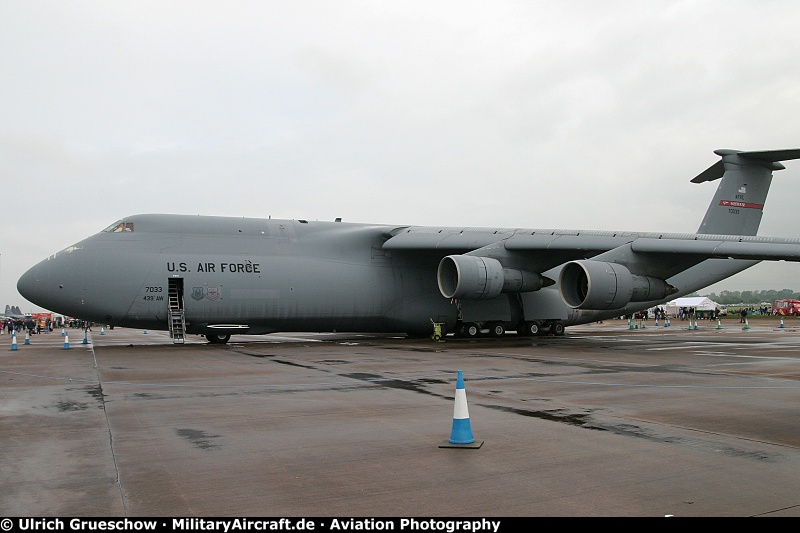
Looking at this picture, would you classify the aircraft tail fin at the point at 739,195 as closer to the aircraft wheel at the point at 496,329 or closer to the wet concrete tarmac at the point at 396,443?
the aircraft wheel at the point at 496,329

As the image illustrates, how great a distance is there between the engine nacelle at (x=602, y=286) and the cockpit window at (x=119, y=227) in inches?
464

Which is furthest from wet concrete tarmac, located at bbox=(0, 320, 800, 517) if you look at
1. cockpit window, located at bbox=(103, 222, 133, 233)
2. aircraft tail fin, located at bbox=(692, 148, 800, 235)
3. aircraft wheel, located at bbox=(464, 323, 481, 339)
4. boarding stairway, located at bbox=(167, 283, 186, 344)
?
aircraft tail fin, located at bbox=(692, 148, 800, 235)

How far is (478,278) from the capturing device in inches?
757

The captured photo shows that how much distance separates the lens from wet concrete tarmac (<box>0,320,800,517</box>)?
4258mm

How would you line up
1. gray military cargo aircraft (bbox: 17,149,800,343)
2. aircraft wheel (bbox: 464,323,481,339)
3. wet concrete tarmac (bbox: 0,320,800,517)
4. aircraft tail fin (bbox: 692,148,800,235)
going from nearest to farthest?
1. wet concrete tarmac (bbox: 0,320,800,517)
2. gray military cargo aircraft (bbox: 17,149,800,343)
3. aircraft wheel (bbox: 464,323,481,339)
4. aircraft tail fin (bbox: 692,148,800,235)

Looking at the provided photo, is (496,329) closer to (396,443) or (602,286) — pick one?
(602,286)

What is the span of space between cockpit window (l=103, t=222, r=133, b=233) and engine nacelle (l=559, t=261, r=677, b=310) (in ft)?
38.7

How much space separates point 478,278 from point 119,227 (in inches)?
393

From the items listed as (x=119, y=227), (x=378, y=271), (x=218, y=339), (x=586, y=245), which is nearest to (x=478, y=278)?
(x=586, y=245)

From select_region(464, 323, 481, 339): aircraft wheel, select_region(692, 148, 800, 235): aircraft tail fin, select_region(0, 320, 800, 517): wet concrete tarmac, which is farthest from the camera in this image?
select_region(692, 148, 800, 235): aircraft tail fin
